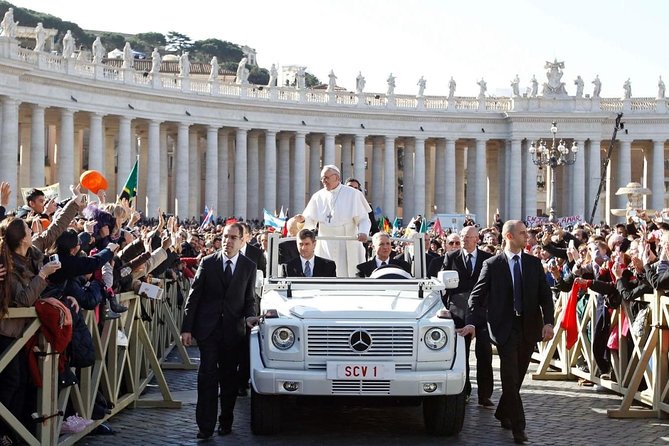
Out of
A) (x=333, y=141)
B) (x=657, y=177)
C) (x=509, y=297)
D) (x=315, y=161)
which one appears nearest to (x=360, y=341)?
(x=509, y=297)

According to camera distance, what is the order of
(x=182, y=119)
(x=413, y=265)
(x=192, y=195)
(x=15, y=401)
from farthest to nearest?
(x=192, y=195) < (x=182, y=119) < (x=413, y=265) < (x=15, y=401)

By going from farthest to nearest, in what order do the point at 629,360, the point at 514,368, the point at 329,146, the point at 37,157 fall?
the point at 329,146
the point at 37,157
the point at 629,360
the point at 514,368

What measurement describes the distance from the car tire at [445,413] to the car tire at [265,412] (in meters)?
1.86

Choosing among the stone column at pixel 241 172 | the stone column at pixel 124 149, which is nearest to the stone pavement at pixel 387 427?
the stone column at pixel 124 149

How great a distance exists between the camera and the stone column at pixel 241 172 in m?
79.1

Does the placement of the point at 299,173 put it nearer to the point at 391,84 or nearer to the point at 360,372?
the point at 391,84

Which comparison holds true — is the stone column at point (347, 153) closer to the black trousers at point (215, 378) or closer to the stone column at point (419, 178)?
the stone column at point (419, 178)

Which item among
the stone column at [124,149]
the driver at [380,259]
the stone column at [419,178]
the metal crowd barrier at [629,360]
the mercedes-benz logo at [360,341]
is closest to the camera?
the mercedes-benz logo at [360,341]

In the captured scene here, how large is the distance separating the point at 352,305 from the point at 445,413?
1764mm

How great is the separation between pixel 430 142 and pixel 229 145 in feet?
54.4

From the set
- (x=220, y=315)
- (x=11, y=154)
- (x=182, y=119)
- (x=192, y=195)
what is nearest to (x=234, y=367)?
(x=220, y=315)

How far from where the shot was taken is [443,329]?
13.3 m

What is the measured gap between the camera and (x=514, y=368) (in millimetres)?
13727

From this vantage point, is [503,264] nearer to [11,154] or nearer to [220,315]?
[220,315]
